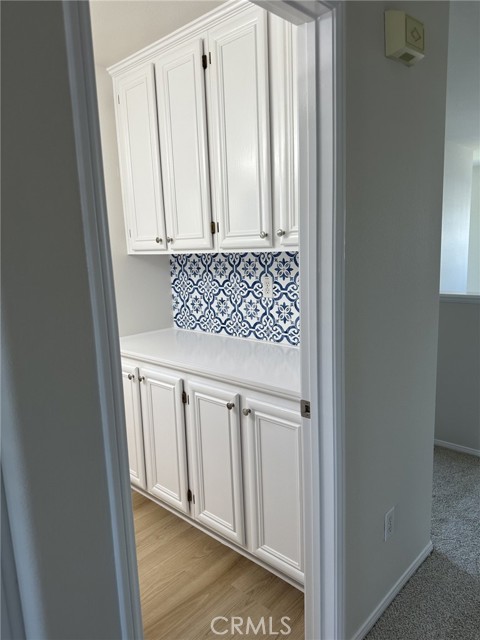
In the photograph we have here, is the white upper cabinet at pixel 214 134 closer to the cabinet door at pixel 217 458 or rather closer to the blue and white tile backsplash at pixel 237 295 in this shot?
the blue and white tile backsplash at pixel 237 295

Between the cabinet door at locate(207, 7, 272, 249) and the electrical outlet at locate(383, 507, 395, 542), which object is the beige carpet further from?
the cabinet door at locate(207, 7, 272, 249)

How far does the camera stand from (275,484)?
181cm

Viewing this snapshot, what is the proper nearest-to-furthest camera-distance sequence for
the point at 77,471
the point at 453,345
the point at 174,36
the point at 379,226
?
the point at 77,471, the point at 379,226, the point at 174,36, the point at 453,345

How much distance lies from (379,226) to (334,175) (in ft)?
0.98

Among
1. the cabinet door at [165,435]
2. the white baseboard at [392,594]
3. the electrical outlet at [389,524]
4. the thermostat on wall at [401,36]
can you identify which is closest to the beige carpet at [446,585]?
the white baseboard at [392,594]

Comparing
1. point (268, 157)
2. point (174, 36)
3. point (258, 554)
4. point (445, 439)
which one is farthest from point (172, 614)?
point (174, 36)

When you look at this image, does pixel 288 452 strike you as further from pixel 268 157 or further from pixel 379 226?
pixel 268 157

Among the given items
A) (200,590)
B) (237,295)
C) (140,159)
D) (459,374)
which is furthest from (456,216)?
(200,590)

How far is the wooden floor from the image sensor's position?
5.72ft

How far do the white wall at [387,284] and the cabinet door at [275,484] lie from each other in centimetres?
27

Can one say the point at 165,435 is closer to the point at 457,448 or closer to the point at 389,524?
the point at 389,524

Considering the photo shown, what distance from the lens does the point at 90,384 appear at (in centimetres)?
76

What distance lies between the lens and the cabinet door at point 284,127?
173cm
